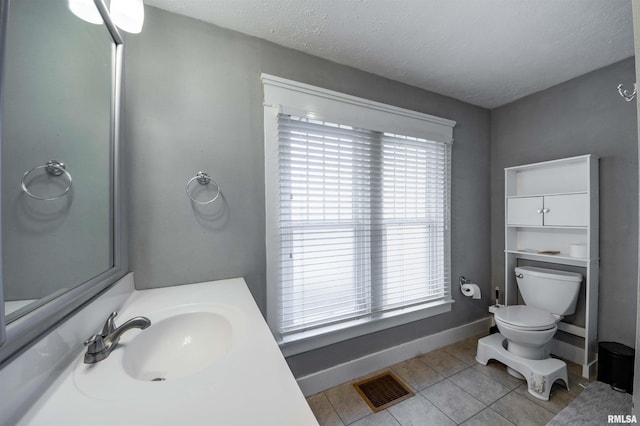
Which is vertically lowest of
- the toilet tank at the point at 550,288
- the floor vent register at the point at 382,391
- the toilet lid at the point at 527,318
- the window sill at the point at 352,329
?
the floor vent register at the point at 382,391

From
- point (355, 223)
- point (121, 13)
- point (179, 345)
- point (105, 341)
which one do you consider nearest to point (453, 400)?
point (355, 223)

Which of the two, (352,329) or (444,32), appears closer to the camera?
(444,32)

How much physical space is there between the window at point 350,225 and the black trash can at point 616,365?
1.01 meters

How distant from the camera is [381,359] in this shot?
1871 mm

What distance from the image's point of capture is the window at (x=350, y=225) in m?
1.55

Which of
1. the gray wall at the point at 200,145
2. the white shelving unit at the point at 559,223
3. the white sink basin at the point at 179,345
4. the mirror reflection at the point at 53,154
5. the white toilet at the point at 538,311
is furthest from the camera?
the white shelving unit at the point at 559,223

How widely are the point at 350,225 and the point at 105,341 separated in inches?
56.0

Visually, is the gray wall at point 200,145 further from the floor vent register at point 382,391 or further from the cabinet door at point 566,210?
the cabinet door at point 566,210

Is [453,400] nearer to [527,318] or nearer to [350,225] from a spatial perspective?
[527,318]

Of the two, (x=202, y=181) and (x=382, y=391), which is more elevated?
(x=202, y=181)

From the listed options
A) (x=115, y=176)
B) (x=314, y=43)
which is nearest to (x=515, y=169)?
(x=314, y=43)

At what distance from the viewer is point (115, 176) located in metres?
1.08

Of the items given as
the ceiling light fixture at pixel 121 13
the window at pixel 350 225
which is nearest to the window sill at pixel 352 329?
the window at pixel 350 225

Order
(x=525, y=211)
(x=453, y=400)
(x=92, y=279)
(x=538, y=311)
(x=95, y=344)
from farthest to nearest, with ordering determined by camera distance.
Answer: (x=525, y=211)
(x=538, y=311)
(x=453, y=400)
(x=92, y=279)
(x=95, y=344)
